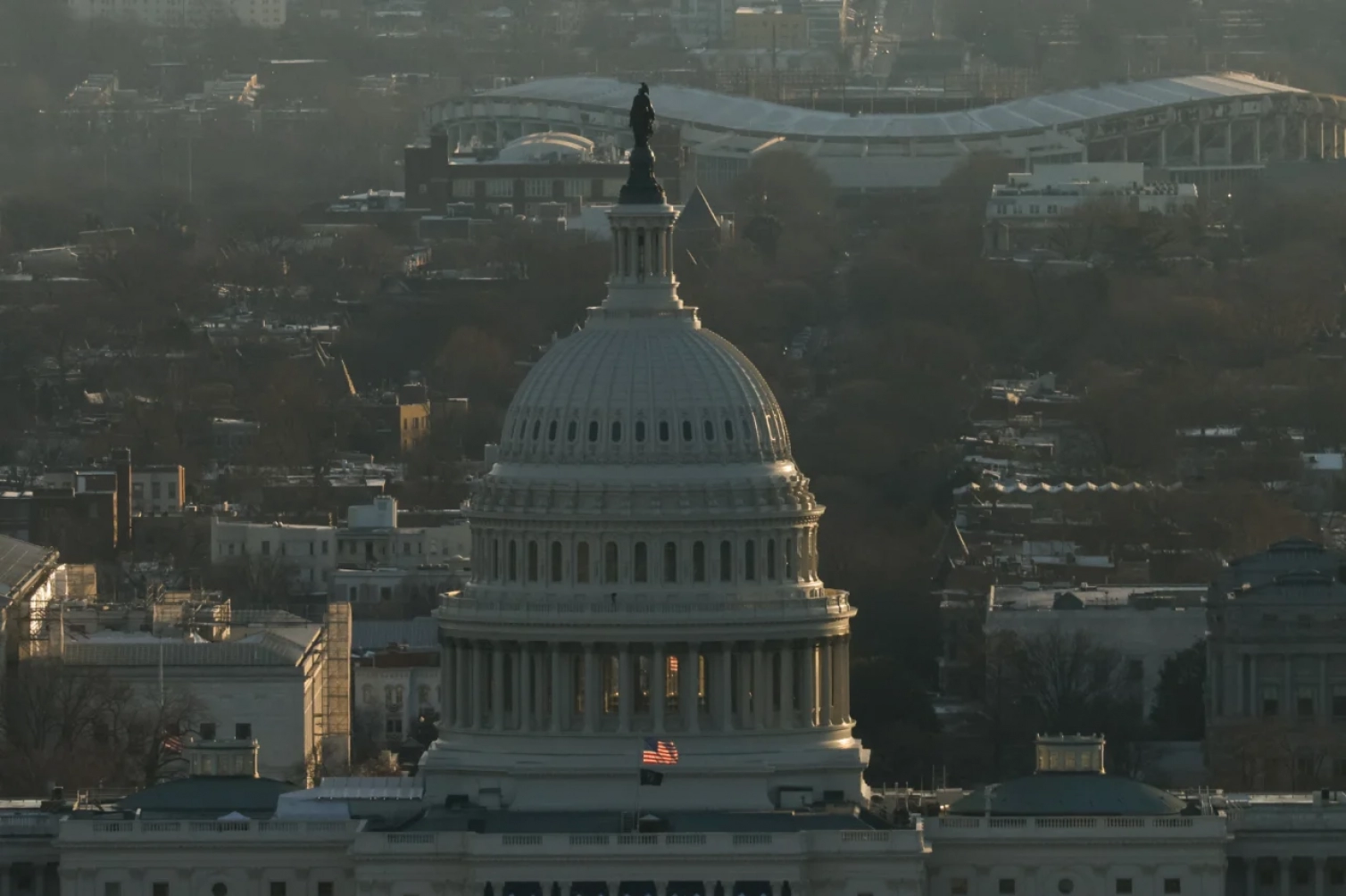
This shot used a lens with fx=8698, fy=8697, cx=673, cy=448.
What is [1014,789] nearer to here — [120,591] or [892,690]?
[892,690]

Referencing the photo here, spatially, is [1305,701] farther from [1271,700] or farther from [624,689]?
[624,689]

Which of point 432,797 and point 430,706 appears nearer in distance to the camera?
point 432,797

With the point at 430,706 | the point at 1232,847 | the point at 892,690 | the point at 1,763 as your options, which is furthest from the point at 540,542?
the point at 430,706

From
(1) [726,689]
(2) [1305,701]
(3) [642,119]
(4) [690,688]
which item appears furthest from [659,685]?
(2) [1305,701]

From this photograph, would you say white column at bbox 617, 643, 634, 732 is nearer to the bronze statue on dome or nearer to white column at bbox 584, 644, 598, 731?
white column at bbox 584, 644, 598, 731

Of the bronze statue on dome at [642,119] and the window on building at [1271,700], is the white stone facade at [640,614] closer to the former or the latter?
the bronze statue on dome at [642,119]
